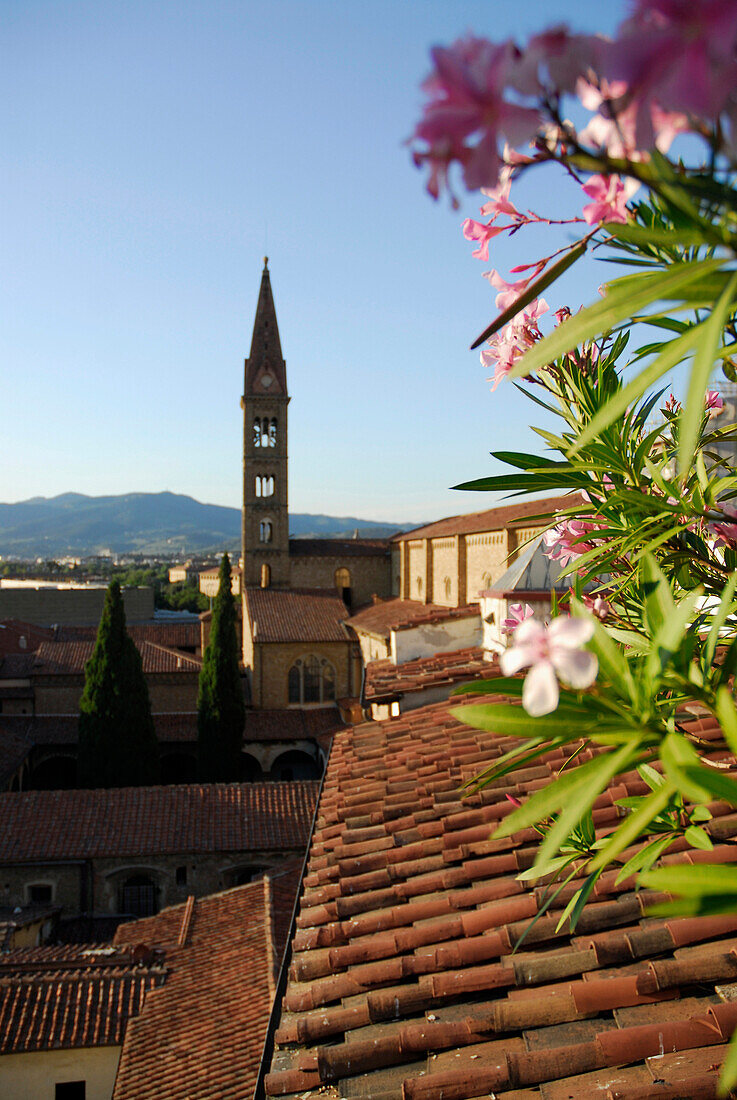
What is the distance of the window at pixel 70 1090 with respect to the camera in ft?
34.1

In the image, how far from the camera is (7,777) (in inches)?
826

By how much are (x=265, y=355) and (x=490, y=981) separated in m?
37.6

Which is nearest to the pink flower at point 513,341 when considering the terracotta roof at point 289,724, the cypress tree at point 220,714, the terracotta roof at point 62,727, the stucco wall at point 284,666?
the cypress tree at point 220,714

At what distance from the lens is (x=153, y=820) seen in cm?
1733

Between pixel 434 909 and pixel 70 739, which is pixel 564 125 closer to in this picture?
pixel 434 909

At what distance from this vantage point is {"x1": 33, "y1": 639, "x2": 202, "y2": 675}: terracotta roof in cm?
2848

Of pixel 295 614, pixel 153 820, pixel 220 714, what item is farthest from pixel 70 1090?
pixel 295 614

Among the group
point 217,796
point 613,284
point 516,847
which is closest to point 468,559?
point 217,796

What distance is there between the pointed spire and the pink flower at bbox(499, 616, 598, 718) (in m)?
37.8

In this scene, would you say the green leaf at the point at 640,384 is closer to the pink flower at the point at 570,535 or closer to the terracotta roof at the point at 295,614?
the pink flower at the point at 570,535

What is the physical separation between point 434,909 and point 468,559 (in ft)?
81.5

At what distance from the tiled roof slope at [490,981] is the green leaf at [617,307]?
72 cm

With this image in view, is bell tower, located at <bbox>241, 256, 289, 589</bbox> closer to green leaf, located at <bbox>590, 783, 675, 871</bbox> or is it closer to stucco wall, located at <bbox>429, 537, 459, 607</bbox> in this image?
stucco wall, located at <bbox>429, 537, 459, 607</bbox>

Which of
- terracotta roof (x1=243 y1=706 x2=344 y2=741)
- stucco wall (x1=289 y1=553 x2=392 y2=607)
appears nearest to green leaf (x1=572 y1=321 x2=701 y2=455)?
terracotta roof (x1=243 y1=706 x2=344 y2=741)
